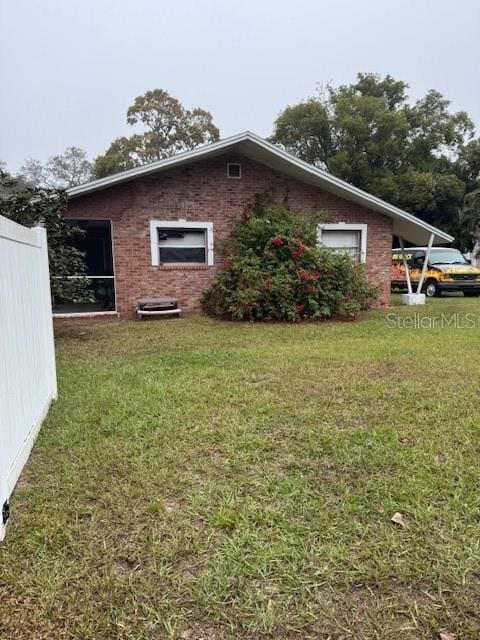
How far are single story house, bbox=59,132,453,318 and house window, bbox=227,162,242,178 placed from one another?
2cm

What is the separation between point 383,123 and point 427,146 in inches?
129

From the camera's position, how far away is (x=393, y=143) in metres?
29.1

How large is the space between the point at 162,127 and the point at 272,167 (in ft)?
91.7

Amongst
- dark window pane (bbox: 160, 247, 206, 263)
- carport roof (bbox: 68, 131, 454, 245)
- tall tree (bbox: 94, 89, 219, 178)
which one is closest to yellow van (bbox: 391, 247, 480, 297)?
carport roof (bbox: 68, 131, 454, 245)

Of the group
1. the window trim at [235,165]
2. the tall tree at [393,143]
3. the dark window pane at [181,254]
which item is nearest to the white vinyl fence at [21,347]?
the dark window pane at [181,254]

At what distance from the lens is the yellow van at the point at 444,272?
52.2 ft

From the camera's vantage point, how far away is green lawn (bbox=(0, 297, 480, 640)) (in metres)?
1.82

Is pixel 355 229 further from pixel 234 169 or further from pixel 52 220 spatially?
pixel 52 220

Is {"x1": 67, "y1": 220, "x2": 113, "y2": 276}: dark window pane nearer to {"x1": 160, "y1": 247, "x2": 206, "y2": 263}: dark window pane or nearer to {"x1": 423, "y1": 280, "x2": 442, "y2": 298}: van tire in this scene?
{"x1": 160, "y1": 247, "x2": 206, "y2": 263}: dark window pane

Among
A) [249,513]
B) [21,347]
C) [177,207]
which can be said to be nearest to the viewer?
[249,513]

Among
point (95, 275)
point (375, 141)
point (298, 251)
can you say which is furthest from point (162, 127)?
point (298, 251)

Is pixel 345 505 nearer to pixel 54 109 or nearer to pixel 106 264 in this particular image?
pixel 106 264

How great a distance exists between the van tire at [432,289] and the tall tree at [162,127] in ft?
82.2

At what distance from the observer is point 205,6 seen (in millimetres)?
17578
